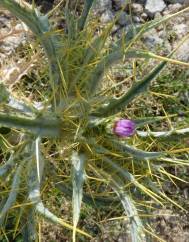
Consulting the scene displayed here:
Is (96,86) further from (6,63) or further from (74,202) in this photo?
(6,63)

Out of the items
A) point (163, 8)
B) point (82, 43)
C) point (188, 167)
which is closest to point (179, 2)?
point (163, 8)

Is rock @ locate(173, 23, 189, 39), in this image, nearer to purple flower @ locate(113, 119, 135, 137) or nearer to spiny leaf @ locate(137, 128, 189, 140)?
spiny leaf @ locate(137, 128, 189, 140)

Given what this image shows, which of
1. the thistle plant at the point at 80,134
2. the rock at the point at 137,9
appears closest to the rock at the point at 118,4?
the rock at the point at 137,9

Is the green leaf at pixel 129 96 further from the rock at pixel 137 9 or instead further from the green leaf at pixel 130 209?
the rock at pixel 137 9

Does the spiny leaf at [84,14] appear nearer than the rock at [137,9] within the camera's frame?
Yes

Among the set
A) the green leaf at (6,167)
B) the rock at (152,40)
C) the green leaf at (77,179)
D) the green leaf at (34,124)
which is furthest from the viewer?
the rock at (152,40)

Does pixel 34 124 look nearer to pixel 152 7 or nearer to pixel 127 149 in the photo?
pixel 127 149

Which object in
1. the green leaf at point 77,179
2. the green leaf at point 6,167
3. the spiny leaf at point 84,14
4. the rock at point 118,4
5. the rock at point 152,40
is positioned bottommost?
the green leaf at point 77,179
